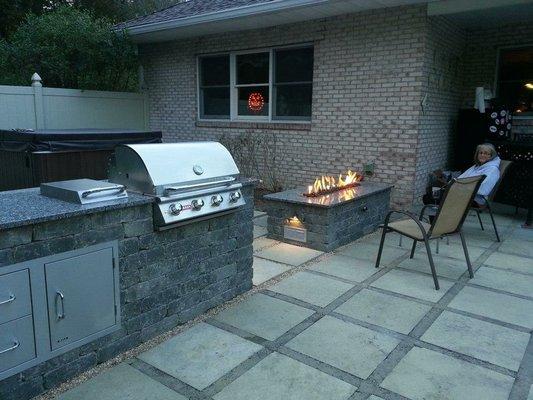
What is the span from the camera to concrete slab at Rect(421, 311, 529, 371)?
2.80 metres

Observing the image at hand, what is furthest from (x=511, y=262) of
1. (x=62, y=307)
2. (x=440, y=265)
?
(x=62, y=307)

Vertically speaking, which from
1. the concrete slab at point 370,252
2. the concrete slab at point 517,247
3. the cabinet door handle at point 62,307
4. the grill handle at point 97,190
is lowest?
the concrete slab at point 370,252

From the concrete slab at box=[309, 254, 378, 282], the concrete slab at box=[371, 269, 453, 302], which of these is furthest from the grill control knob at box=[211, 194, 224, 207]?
the concrete slab at box=[371, 269, 453, 302]

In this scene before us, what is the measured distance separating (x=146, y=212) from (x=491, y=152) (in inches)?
184

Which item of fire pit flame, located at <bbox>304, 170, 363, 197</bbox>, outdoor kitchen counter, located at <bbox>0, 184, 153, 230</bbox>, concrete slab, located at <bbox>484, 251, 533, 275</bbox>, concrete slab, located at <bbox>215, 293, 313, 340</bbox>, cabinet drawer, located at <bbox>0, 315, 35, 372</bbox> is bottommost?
concrete slab, located at <bbox>215, 293, 313, 340</bbox>

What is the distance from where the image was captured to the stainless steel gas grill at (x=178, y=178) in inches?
112

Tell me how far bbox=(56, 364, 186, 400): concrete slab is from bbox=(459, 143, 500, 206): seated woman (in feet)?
14.7

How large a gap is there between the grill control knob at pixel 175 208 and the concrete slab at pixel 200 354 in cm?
88

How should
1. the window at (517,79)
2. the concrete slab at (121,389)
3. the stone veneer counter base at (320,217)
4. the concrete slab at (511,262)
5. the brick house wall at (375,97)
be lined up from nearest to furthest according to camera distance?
the concrete slab at (121,389), the concrete slab at (511,262), the stone veneer counter base at (320,217), the brick house wall at (375,97), the window at (517,79)

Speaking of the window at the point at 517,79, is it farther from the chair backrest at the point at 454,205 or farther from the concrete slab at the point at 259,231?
the concrete slab at the point at 259,231

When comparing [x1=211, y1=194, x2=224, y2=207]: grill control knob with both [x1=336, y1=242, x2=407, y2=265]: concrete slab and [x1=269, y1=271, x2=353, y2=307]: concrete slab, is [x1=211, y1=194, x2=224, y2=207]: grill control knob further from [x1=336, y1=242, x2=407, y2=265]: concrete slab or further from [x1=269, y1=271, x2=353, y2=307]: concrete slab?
[x1=336, y1=242, x2=407, y2=265]: concrete slab

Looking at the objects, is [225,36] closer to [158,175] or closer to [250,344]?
→ [158,175]

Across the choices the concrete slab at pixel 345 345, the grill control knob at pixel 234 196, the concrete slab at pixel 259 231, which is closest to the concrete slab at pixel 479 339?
the concrete slab at pixel 345 345

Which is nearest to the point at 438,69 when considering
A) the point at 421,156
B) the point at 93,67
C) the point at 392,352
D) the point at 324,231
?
the point at 421,156
